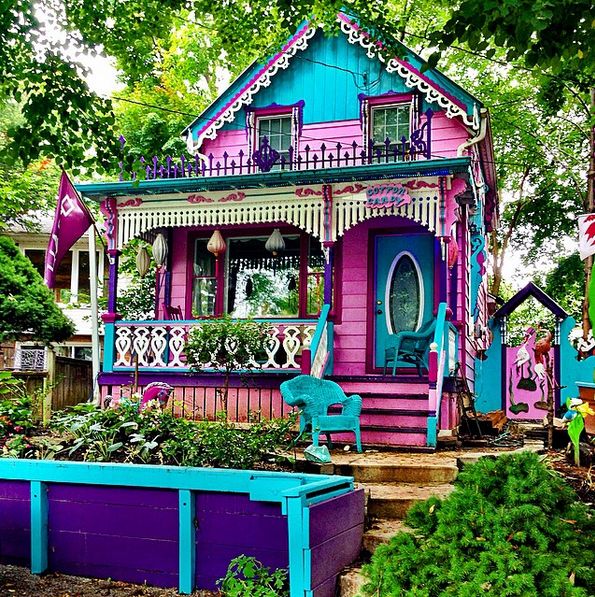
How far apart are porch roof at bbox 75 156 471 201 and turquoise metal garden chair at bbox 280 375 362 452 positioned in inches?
135

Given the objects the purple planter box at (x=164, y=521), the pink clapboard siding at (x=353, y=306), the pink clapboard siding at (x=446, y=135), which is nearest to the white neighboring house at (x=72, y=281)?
the pink clapboard siding at (x=353, y=306)

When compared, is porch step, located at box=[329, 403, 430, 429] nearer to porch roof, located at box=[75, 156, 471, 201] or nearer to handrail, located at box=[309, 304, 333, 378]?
handrail, located at box=[309, 304, 333, 378]

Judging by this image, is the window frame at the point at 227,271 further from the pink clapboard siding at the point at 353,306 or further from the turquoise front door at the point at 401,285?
the turquoise front door at the point at 401,285

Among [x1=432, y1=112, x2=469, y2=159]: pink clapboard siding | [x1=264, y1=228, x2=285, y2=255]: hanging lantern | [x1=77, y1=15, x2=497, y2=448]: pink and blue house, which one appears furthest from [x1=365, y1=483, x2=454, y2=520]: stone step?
[x1=432, y1=112, x2=469, y2=159]: pink clapboard siding

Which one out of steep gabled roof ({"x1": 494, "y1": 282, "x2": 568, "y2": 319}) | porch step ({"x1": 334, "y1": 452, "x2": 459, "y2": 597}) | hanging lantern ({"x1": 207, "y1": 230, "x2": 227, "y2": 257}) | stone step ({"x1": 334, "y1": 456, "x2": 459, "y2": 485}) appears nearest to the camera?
porch step ({"x1": 334, "y1": 452, "x2": 459, "y2": 597})

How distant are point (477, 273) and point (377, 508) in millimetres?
8566

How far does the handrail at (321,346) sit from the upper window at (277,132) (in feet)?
12.7

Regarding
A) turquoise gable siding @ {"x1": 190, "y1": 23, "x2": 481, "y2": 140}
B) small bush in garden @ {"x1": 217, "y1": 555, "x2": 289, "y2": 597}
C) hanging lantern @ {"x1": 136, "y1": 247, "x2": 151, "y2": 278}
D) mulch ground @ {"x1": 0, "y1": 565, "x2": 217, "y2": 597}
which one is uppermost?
turquoise gable siding @ {"x1": 190, "y1": 23, "x2": 481, "y2": 140}

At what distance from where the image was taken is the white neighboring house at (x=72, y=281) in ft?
73.3

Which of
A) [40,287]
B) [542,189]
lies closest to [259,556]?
[40,287]

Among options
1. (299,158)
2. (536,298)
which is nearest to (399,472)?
(299,158)

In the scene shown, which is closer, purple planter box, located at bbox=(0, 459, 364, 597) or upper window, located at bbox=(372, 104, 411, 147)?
purple planter box, located at bbox=(0, 459, 364, 597)

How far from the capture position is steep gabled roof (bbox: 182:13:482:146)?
455 inches

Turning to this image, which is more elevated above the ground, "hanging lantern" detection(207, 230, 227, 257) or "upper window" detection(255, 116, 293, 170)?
"upper window" detection(255, 116, 293, 170)
